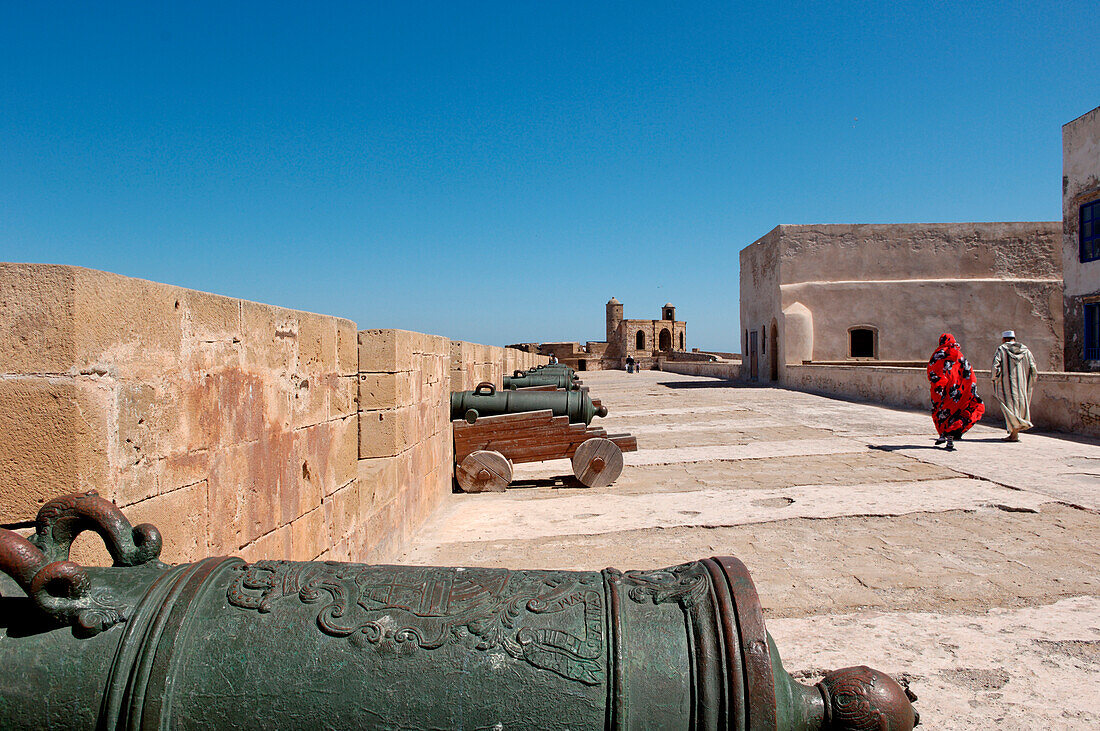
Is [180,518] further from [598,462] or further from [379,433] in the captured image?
[598,462]

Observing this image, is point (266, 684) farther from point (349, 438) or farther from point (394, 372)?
point (394, 372)

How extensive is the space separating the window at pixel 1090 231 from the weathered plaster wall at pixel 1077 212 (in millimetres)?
99

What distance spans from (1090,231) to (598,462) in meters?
13.9

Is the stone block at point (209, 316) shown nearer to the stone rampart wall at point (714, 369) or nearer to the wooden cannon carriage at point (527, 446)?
the wooden cannon carriage at point (527, 446)

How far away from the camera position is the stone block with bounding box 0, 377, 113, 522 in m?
1.49

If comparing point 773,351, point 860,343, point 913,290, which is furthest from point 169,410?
point 913,290

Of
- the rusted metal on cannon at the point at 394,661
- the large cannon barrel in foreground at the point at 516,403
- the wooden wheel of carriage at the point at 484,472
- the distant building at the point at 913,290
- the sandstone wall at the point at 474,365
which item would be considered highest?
the distant building at the point at 913,290

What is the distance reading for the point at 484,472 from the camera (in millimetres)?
5855

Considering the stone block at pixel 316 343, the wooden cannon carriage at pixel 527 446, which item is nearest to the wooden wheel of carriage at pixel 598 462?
the wooden cannon carriage at pixel 527 446

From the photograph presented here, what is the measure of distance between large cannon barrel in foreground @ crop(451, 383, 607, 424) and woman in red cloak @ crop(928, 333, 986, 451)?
174 inches

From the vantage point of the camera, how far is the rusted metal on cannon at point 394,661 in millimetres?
1044

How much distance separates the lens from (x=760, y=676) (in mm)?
1044

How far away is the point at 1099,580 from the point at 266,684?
4.04 m

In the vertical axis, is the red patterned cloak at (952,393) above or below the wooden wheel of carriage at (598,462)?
above
